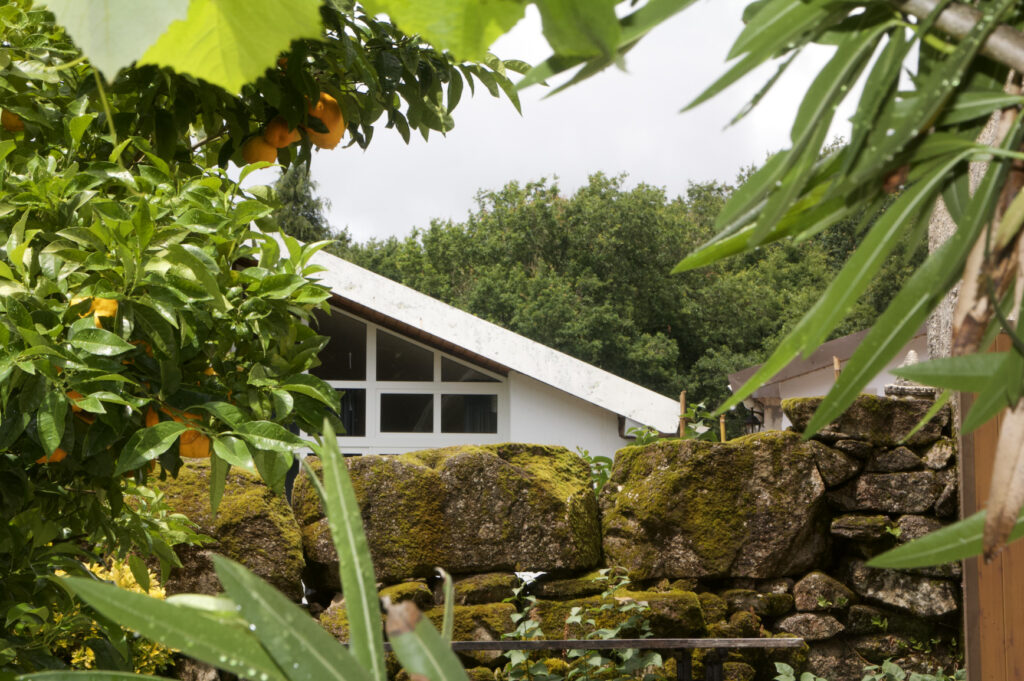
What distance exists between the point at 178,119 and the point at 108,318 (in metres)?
0.42

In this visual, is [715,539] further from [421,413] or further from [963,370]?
[421,413]

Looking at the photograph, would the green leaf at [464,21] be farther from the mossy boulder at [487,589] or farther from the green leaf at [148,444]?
the mossy boulder at [487,589]

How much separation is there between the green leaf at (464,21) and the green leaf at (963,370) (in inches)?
6.1

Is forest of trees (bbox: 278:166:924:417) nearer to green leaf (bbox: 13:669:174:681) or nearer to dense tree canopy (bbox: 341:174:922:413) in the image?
dense tree canopy (bbox: 341:174:922:413)

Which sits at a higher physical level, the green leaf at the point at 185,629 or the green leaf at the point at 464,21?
the green leaf at the point at 464,21

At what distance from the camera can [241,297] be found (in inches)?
48.2

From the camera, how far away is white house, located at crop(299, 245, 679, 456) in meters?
7.34

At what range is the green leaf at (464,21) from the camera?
264 millimetres

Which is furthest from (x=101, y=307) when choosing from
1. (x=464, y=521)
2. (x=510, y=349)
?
(x=510, y=349)

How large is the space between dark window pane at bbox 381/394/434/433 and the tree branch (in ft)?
26.2

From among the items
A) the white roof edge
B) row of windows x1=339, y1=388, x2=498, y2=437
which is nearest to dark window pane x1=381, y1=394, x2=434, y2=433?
row of windows x1=339, y1=388, x2=498, y2=437

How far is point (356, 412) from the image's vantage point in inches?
323

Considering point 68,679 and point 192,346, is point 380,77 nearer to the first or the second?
point 192,346

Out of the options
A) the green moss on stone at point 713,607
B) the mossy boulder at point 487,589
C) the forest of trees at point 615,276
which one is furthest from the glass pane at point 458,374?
the forest of trees at point 615,276
